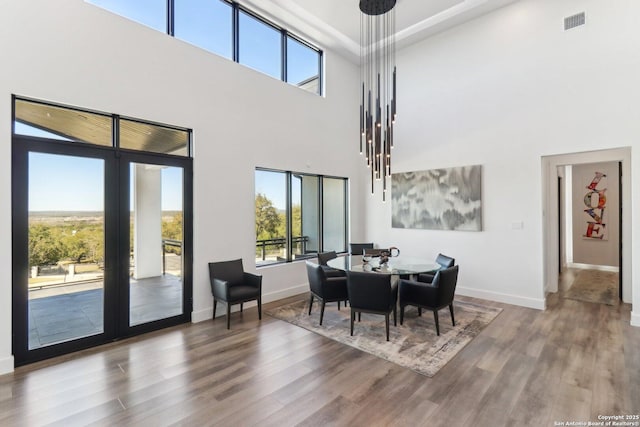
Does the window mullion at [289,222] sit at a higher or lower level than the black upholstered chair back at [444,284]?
higher

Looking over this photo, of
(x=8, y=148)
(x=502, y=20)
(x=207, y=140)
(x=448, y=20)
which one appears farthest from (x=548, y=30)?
(x=8, y=148)

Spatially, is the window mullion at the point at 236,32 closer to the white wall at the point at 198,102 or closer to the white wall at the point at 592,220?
the white wall at the point at 198,102

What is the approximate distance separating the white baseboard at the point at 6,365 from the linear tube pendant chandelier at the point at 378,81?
15.5 ft

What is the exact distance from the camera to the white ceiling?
206 inches

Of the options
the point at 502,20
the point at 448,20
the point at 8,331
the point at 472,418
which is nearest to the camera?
the point at 472,418

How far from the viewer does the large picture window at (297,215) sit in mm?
5473

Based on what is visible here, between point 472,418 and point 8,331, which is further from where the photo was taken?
point 8,331

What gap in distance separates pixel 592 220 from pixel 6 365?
10.9m

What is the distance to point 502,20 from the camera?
534 cm

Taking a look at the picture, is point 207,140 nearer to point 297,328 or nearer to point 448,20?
point 297,328

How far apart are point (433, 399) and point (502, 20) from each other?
6.12 m

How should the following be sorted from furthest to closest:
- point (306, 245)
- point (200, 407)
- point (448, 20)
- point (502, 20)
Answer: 1. point (306, 245)
2. point (448, 20)
3. point (502, 20)
4. point (200, 407)

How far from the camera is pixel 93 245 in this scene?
11.9ft

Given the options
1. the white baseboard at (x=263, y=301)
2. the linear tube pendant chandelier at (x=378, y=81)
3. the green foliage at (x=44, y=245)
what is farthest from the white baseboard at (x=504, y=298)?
the green foliage at (x=44, y=245)
